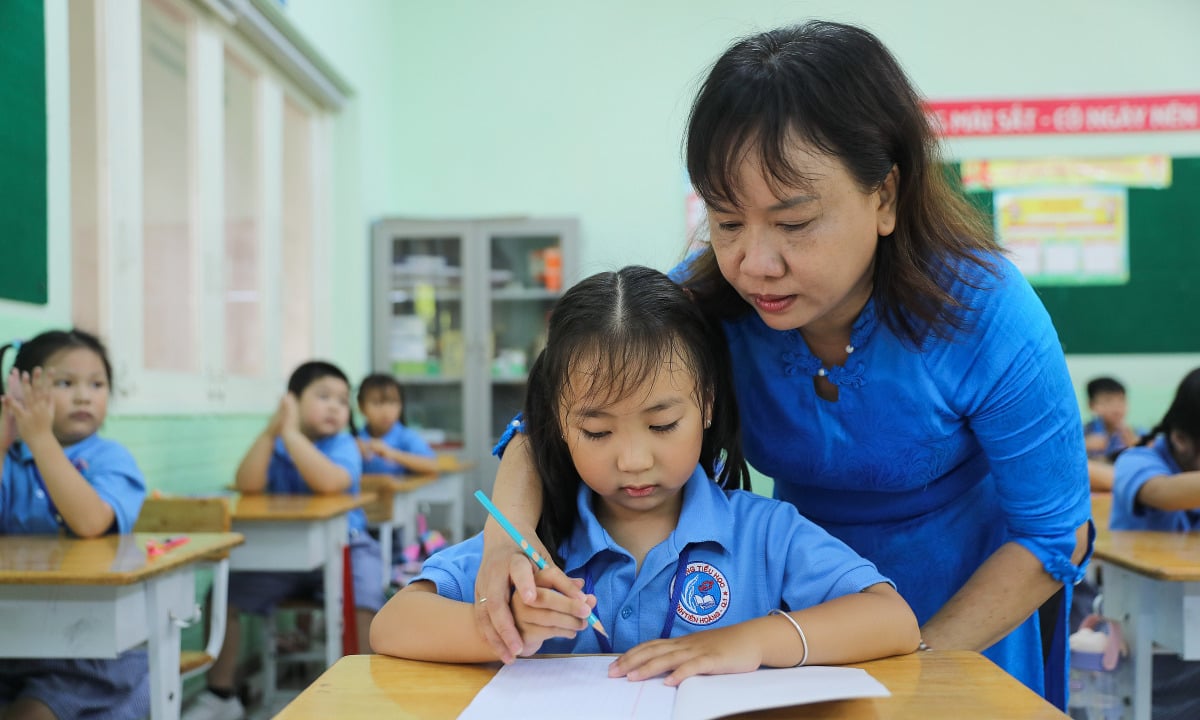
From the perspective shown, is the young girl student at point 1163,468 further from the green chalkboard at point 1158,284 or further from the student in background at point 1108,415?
the green chalkboard at point 1158,284

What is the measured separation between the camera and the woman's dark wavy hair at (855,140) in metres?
1.03

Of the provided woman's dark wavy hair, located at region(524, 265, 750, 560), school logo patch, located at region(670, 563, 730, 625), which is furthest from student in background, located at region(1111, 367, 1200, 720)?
school logo patch, located at region(670, 563, 730, 625)

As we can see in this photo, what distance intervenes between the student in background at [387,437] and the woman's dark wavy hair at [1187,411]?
3.02m

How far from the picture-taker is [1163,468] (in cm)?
284

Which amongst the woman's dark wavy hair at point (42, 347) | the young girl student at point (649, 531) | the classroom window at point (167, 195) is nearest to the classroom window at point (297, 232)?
the classroom window at point (167, 195)

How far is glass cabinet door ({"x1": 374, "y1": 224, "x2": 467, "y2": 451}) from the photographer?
253 inches

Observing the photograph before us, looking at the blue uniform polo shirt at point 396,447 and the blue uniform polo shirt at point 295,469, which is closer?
the blue uniform polo shirt at point 295,469

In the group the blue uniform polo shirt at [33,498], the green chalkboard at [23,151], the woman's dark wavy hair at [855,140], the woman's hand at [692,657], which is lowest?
the blue uniform polo shirt at [33,498]

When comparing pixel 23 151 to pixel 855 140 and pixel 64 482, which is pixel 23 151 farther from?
pixel 855 140

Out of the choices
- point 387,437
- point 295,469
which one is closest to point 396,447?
point 387,437

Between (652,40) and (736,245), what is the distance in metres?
5.93

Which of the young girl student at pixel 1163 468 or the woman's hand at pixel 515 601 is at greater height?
the woman's hand at pixel 515 601

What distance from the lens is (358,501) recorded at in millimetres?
3375

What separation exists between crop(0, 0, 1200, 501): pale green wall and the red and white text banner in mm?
73
